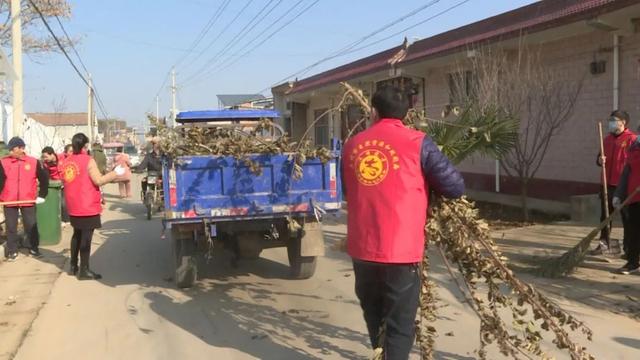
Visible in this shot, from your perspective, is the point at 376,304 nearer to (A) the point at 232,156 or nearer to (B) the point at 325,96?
(A) the point at 232,156

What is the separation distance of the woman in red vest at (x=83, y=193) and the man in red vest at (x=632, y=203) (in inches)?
238

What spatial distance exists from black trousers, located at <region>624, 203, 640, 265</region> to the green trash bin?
29.2 feet

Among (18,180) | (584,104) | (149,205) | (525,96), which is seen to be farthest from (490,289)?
(149,205)

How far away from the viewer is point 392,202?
3598 mm

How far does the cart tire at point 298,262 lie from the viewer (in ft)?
24.7

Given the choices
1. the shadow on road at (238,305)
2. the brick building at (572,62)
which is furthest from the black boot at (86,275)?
the brick building at (572,62)

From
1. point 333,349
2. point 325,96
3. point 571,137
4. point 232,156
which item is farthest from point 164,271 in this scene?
point 325,96

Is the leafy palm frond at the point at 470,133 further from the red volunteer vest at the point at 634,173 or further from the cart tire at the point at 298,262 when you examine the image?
the cart tire at the point at 298,262

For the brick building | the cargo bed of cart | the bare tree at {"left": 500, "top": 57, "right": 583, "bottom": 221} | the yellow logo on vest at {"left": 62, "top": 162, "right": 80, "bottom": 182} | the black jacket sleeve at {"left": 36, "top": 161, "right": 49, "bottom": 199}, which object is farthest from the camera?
the bare tree at {"left": 500, "top": 57, "right": 583, "bottom": 221}

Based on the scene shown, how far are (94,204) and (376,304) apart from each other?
5301 mm

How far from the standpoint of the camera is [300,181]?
6645 millimetres

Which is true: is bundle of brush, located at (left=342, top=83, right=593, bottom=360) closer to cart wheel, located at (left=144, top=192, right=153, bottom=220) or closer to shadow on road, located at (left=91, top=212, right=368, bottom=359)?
shadow on road, located at (left=91, top=212, right=368, bottom=359)

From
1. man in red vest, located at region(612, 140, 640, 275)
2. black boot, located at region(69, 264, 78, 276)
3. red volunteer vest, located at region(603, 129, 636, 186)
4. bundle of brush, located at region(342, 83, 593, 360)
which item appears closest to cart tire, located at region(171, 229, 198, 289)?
black boot, located at region(69, 264, 78, 276)

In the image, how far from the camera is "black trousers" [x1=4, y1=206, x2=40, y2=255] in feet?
31.1
